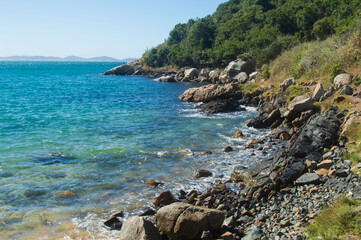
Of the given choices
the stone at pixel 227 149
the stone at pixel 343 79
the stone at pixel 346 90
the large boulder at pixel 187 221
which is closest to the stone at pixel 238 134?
the stone at pixel 227 149

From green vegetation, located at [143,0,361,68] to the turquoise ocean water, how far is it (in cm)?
1512

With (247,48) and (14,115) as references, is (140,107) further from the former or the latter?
(247,48)

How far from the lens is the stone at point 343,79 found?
2030 cm

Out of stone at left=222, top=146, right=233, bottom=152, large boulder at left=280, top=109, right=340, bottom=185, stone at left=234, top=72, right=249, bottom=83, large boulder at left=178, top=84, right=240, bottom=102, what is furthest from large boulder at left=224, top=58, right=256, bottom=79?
stone at left=222, top=146, right=233, bottom=152

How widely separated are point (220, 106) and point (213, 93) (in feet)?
15.6

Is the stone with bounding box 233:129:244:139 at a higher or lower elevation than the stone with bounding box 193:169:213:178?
higher

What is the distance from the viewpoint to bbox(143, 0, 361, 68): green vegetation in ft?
142

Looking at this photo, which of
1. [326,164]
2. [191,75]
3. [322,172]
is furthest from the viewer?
[191,75]

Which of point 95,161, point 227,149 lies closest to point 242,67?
point 227,149

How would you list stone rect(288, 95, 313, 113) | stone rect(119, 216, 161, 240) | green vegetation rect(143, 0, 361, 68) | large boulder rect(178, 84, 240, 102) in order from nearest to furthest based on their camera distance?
stone rect(119, 216, 161, 240), stone rect(288, 95, 313, 113), large boulder rect(178, 84, 240, 102), green vegetation rect(143, 0, 361, 68)

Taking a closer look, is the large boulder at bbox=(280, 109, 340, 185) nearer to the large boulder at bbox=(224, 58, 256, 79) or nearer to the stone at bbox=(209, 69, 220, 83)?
the large boulder at bbox=(224, 58, 256, 79)

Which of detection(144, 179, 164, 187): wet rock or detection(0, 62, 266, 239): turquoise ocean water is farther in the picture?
detection(144, 179, 164, 187): wet rock

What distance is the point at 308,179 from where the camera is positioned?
1064cm

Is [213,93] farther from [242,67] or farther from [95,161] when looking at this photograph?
[95,161]
